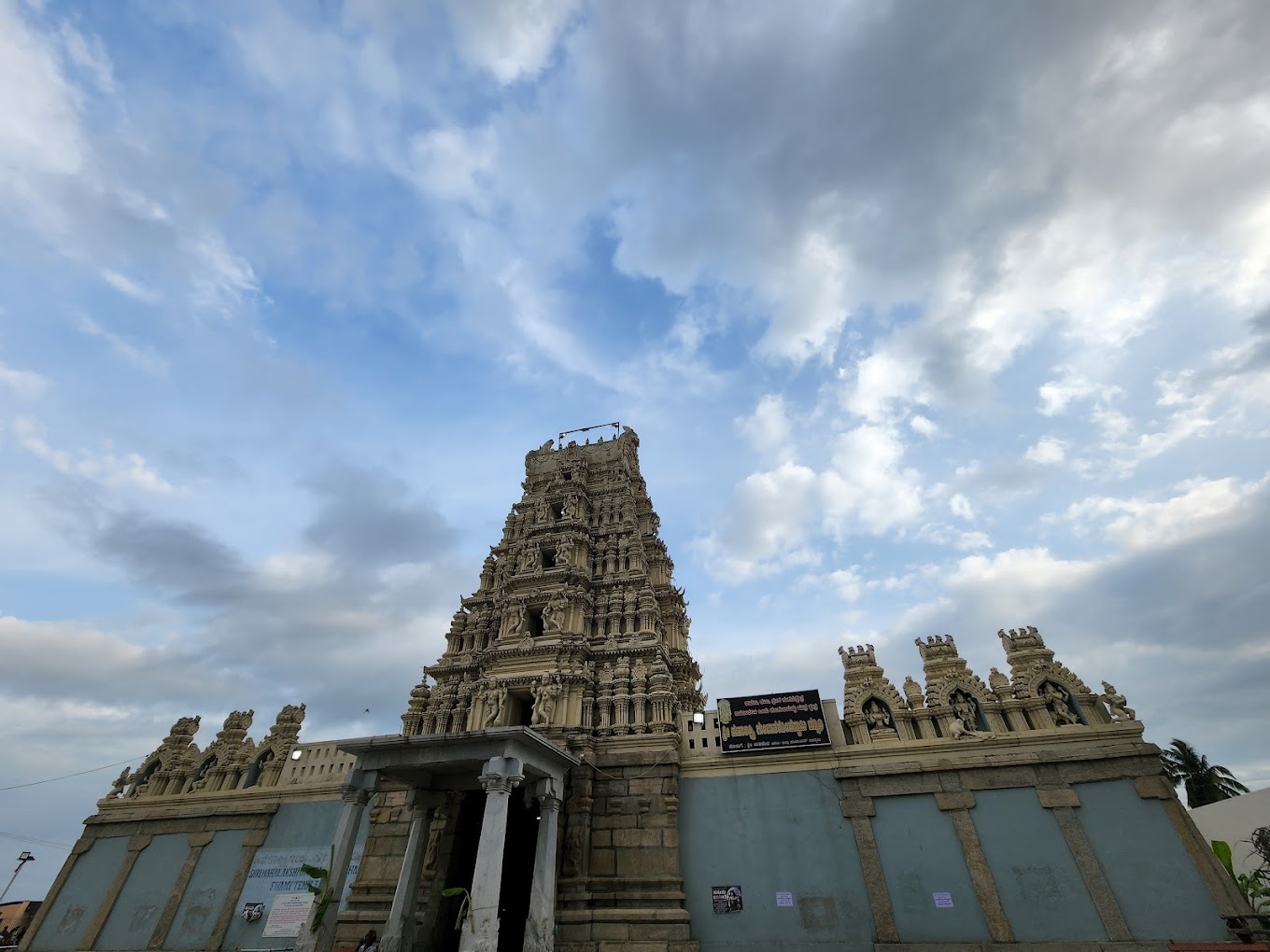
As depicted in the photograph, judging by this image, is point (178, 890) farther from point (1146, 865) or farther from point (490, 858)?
point (1146, 865)

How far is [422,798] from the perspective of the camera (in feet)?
61.2

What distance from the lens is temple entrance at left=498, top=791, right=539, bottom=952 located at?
20.2 m

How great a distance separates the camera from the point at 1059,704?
1839 centimetres

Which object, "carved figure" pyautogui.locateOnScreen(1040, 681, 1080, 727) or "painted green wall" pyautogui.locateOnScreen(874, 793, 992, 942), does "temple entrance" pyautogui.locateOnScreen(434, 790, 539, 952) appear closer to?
"painted green wall" pyautogui.locateOnScreen(874, 793, 992, 942)

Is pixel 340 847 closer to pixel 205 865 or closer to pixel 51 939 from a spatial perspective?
pixel 205 865

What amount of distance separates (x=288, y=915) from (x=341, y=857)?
7.92m

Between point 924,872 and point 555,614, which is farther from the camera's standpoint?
point 555,614

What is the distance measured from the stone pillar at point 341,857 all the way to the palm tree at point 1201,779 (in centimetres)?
5307

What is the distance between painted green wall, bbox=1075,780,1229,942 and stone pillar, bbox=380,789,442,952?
1850 centimetres

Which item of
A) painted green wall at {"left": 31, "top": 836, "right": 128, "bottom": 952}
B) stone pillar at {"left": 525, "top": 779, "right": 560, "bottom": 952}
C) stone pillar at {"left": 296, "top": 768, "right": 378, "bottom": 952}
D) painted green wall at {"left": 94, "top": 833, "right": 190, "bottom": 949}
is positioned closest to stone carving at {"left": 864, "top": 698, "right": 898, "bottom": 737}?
stone pillar at {"left": 525, "top": 779, "right": 560, "bottom": 952}

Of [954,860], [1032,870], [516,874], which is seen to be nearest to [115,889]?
[516,874]

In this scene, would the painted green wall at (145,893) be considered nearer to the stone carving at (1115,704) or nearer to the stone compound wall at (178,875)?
the stone compound wall at (178,875)

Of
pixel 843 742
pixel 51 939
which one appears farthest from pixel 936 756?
pixel 51 939

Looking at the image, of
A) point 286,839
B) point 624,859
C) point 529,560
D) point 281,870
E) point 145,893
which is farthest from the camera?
point 529,560
